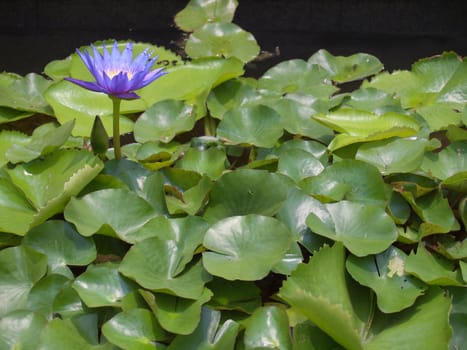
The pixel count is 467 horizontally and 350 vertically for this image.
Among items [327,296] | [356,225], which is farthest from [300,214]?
[327,296]

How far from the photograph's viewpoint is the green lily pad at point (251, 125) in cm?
126

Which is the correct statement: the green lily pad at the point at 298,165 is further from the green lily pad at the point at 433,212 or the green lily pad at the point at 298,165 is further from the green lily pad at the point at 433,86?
the green lily pad at the point at 433,86

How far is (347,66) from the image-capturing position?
1.70 meters

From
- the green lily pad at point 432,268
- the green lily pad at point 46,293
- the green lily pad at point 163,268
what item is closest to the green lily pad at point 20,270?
the green lily pad at point 46,293

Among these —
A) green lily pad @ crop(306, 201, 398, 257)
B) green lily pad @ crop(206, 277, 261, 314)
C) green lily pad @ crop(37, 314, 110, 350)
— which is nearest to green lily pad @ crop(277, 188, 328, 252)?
green lily pad @ crop(306, 201, 398, 257)

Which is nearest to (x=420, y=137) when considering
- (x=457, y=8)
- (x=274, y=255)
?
(x=274, y=255)

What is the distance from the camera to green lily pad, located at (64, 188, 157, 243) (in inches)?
38.8

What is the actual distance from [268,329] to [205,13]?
1365mm

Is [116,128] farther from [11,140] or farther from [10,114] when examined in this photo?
[10,114]

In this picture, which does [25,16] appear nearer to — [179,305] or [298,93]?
[298,93]

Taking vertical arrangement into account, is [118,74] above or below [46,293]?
above

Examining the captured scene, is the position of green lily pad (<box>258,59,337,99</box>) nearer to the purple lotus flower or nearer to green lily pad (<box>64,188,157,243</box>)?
the purple lotus flower

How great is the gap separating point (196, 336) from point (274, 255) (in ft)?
0.53

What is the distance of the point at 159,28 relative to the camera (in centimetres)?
227
